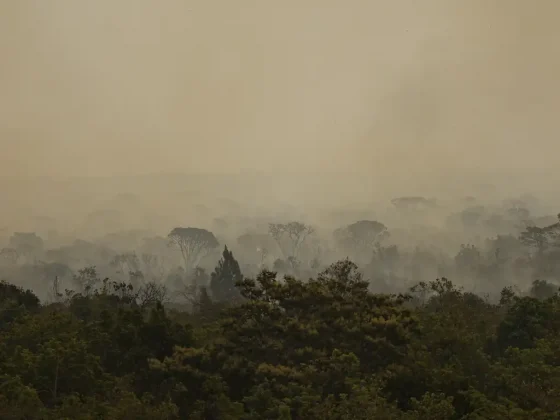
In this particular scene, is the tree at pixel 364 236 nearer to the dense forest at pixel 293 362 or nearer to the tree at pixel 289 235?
the tree at pixel 289 235

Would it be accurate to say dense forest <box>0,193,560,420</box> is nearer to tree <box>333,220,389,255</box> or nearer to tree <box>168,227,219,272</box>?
tree <box>168,227,219,272</box>

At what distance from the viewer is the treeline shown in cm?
2031

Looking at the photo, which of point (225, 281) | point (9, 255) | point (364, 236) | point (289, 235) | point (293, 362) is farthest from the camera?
point (289, 235)

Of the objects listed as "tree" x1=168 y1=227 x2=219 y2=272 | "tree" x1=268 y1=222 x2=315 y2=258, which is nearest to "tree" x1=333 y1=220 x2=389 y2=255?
"tree" x1=268 y1=222 x2=315 y2=258

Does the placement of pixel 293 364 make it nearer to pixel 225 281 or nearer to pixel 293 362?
pixel 293 362

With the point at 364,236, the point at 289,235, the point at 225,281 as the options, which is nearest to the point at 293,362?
the point at 225,281

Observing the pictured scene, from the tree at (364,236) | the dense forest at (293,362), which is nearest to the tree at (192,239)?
the tree at (364,236)

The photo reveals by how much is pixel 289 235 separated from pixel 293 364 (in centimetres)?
13166

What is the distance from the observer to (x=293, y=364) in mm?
24734

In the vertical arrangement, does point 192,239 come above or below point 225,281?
above

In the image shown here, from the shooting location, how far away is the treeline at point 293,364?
20312 millimetres

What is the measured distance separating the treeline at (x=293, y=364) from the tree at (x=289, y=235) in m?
121

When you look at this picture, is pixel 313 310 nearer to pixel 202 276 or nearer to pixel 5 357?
pixel 5 357

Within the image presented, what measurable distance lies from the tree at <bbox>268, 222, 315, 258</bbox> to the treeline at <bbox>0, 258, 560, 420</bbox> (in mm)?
121419
